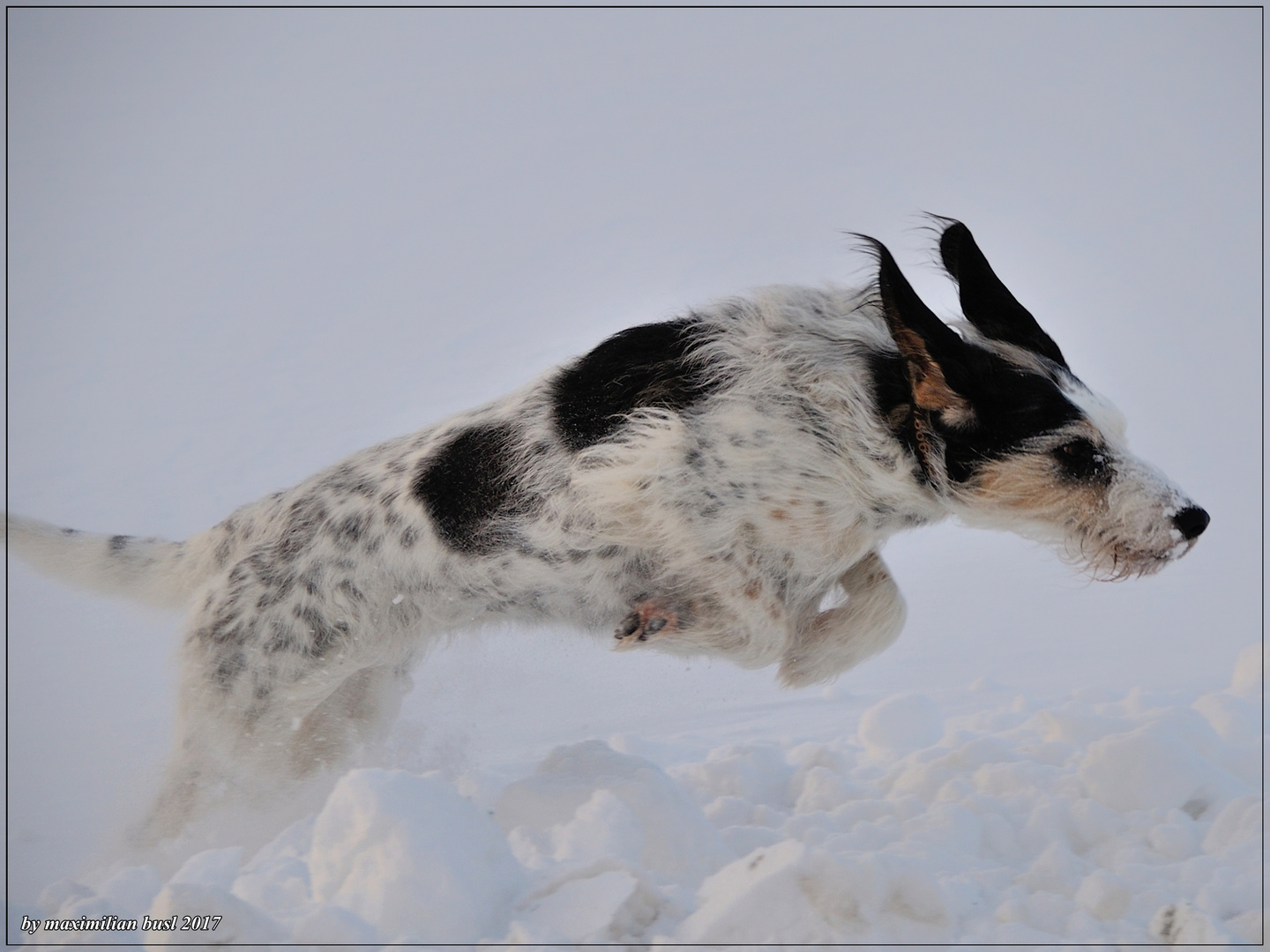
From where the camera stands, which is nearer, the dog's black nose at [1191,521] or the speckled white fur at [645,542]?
the dog's black nose at [1191,521]

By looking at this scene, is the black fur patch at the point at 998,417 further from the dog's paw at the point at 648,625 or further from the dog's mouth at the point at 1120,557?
the dog's paw at the point at 648,625

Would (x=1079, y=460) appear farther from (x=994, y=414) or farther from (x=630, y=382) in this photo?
(x=630, y=382)

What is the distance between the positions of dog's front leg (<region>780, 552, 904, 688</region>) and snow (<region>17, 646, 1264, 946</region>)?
0.39m

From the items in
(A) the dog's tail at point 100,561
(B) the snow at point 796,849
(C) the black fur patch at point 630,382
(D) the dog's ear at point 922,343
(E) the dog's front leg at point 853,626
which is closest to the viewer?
(B) the snow at point 796,849

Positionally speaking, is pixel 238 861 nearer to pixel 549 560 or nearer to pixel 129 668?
pixel 549 560

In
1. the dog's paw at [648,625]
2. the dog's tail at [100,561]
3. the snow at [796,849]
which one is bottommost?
the snow at [796,849]

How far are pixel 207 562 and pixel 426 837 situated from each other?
171 cm

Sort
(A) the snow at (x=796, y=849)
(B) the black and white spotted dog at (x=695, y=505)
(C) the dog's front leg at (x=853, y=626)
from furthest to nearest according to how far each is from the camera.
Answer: (C) the dog's front leg at (x=853, y=626)
(B) the black and white spotted dog at (x=695, y=505)
(A) the snow at (x=796, y=849)

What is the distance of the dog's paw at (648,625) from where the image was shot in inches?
123

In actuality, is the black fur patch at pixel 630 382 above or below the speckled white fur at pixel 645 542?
above

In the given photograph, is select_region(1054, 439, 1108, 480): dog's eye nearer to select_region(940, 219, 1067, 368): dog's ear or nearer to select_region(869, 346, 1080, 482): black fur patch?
select_region(869, 346, 1080, 482): black fur patch

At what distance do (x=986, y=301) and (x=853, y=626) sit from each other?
1.19 m

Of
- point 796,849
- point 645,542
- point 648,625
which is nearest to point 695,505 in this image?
point 645,542

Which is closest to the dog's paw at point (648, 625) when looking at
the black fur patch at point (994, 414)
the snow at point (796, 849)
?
the snow at point (796, 849)
